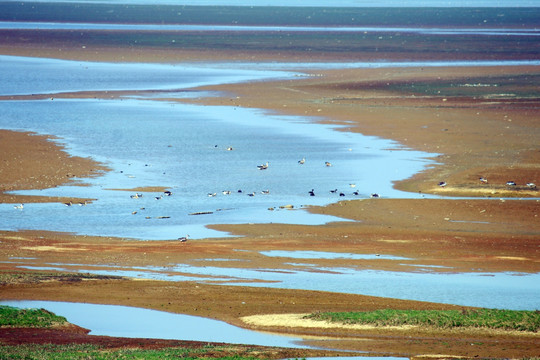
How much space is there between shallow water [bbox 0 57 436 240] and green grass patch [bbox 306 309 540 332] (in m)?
8.74

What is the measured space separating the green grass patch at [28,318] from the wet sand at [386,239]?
5.86 feet

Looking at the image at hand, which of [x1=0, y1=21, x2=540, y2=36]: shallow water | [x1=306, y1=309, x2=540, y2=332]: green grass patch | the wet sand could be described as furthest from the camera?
[x1=0, y1=21, x2=540, y2=36]: shallow water

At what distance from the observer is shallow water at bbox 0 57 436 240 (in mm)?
28766

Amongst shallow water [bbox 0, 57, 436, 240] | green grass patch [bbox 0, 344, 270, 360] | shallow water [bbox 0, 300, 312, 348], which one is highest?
shallow water [bbox 0, 57, 436, 240]

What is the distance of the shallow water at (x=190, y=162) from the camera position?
28.8 metres

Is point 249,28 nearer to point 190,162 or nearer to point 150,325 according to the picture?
point 190,162

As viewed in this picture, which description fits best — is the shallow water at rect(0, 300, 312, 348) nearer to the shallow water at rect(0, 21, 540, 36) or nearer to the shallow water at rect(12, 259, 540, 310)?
the shallow water at rect(12, 259, 540, 310)

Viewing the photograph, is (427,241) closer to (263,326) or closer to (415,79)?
(263,326)

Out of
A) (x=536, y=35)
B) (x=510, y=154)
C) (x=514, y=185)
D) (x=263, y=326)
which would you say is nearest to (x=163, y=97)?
(x=510, y=154)

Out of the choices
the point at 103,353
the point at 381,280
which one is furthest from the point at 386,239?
the point at 103,353

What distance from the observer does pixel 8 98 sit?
54969 millimetres

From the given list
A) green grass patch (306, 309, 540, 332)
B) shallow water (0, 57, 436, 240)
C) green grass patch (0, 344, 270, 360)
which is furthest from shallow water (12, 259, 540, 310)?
green grass patch (0, 344, 270, 360)

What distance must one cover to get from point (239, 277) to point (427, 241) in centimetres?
617

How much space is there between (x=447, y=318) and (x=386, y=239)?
8.03m
